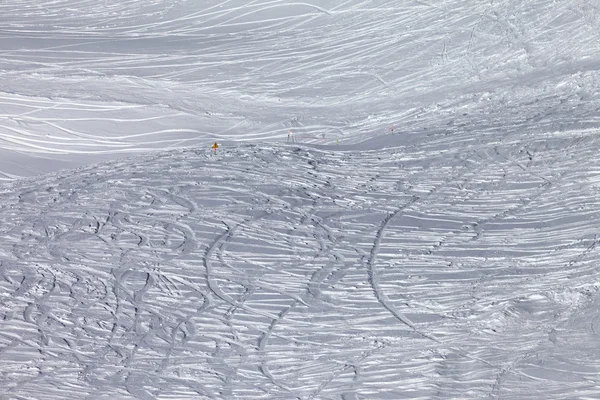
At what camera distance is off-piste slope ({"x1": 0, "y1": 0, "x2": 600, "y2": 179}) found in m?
7.82

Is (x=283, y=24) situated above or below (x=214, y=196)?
above

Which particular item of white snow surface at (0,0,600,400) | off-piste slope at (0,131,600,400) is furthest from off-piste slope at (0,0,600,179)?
off-piste slope at (0,131,600,400)

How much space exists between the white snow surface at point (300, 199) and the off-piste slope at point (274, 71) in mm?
21

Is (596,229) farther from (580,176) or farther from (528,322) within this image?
(528,322)

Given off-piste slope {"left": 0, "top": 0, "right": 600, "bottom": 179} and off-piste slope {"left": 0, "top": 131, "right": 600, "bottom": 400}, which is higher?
off-piste slope {"left": 0, "top": 0, "right": 600, "bottom": 179}

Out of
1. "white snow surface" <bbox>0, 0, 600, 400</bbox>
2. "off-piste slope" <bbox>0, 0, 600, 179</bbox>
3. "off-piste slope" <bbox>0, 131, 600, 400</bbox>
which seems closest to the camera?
"off-piste slope" <bbox>0, 131, 600, 400</bbox>

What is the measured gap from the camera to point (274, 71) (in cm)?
861

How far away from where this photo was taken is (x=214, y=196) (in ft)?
22.3

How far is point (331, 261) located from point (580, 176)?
2.03 m

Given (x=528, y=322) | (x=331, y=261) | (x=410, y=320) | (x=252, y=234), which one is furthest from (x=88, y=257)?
(x=528, y=322)

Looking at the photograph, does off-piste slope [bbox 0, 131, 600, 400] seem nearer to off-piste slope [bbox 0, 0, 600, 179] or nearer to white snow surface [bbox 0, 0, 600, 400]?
white snow surface [bbox 0, 0, 600, 400]

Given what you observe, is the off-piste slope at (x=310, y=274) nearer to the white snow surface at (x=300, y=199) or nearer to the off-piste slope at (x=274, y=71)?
the white snow surface at (x=300, y=199)

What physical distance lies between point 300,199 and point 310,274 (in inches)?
38.3

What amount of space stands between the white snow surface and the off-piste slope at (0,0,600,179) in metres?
0.02
